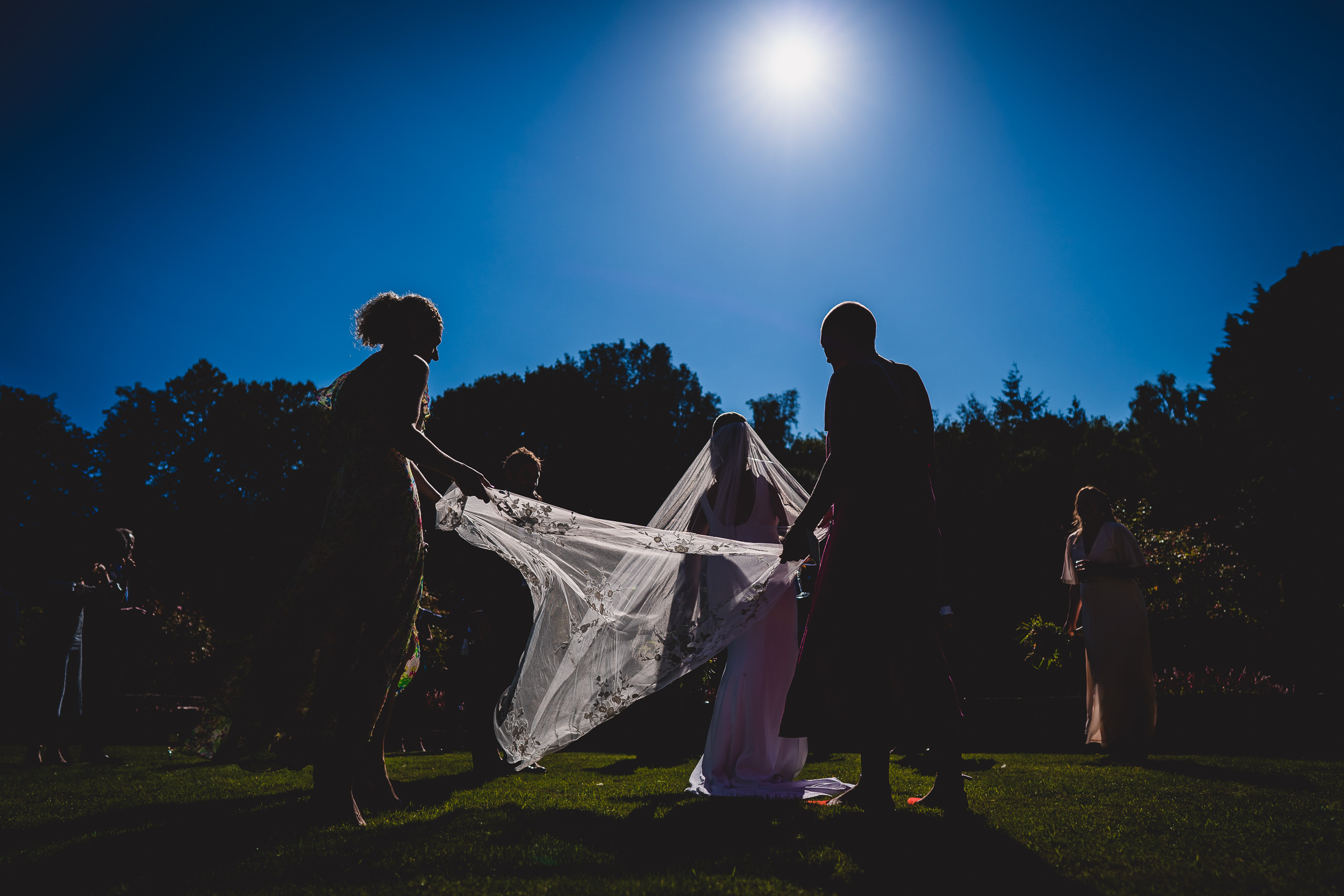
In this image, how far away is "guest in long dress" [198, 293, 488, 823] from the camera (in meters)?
3.21

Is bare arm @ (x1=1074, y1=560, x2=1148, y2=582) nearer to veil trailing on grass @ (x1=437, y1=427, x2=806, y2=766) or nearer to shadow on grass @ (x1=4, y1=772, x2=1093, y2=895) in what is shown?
veil trailing on grass @ (x1=437, y1=427, x2=806, y2=766)

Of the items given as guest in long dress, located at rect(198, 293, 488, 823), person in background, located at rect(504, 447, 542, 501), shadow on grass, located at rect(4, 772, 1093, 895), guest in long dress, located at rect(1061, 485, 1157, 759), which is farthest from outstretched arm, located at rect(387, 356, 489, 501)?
guest in long dress, located at rect(1061, 485, 1157, 759)

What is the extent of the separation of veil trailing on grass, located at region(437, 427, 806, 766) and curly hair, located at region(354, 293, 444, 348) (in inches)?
45.0

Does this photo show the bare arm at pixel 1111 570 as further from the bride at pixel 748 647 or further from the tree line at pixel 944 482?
the tree line at pixel 944 482

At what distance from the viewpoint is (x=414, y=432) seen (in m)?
3.40

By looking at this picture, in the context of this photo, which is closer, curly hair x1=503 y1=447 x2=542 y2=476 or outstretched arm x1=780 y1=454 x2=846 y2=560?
outstretched arm x1=780 y1=454 x2=846 y2=560

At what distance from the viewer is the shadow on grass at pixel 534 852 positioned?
2.23 metres

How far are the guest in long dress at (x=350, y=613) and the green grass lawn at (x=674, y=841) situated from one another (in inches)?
13.7

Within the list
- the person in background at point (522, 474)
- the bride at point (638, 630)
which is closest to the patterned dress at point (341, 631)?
the bride at point (638, 630)

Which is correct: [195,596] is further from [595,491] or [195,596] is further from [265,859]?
[265,859]

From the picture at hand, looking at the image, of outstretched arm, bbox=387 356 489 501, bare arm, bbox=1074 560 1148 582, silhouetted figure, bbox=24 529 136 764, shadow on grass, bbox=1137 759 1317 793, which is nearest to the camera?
outstretched arm, bbox=387 356 489 501

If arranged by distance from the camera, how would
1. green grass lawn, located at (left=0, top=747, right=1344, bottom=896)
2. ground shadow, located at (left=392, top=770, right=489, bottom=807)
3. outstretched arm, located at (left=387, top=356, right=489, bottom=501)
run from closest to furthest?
green grass lawn, located at (left=0, top=747, right=1344, bottom=896), outstretched arm, located at (left=387, top=356, right=489, bottom=501), ground shadow, located at (left=392, top=770, right=489, bottom=807)

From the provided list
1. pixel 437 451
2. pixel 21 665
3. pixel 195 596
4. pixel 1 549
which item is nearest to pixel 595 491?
pixel 195 596

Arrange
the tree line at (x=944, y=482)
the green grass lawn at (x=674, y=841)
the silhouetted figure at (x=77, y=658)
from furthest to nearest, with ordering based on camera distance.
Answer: the tree line at (x=944, y=482) < the silhouetted figure at (x=77, y=658) < the green grass lawn at (x=674, y=841)
